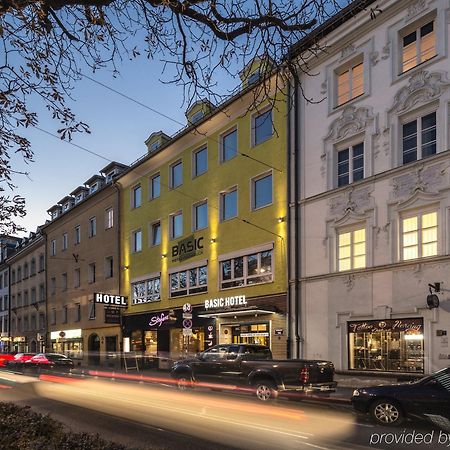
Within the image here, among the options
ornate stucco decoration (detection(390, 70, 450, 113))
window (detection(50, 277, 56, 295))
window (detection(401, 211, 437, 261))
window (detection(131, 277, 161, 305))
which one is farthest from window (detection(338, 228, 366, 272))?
window (detection(50, 277, 56, 295))

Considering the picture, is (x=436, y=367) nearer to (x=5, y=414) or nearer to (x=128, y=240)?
(x=5, y=414)

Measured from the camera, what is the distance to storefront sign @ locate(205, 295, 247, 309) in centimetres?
2355

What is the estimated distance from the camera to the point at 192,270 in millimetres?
28234

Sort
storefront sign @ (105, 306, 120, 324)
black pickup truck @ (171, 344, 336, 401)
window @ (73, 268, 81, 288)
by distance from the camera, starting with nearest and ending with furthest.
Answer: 1. black pickup truck @ (171, 344, 336, 401)
2. storefront sign @ (105, 306, 120, 324)
3. window @ (73, 268, 81, 288)

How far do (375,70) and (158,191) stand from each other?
17.0 meters

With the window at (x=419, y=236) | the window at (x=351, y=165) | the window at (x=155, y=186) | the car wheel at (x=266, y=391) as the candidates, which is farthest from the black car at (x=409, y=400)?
the window at (x=155, y=186)

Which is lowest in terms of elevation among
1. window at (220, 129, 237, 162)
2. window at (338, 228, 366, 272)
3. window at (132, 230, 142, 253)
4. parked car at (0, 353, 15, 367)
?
parked car at (0, 353, 15, 367)

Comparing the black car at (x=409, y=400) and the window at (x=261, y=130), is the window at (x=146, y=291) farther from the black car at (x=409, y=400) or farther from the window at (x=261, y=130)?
the black car at (x=409, y=400)

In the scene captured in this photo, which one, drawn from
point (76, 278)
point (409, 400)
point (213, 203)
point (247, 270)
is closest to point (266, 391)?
point (409, 400)

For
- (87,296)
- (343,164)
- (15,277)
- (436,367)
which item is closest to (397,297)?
(436,367)

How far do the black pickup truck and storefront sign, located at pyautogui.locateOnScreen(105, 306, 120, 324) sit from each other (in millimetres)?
15335

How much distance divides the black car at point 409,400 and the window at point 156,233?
2212cm

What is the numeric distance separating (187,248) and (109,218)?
10.9 meters

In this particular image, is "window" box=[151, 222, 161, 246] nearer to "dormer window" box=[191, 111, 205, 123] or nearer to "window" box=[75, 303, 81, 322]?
"dormer window" box=[191, 111, 205, 123]
